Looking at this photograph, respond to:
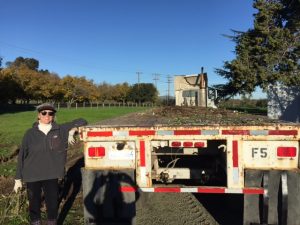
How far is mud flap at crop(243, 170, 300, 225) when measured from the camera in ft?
14.0

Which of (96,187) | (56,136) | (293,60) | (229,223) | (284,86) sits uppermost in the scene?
(293,60)

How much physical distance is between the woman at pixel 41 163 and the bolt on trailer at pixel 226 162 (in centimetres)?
51

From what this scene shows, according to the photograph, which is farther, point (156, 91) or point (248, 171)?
point (156, 91)

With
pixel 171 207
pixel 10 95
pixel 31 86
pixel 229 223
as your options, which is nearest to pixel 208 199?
pixel 171 207

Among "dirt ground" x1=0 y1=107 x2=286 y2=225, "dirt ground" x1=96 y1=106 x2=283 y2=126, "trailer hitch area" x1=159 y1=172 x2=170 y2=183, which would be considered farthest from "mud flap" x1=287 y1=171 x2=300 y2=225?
"trailer hitch area" x1=159 y1=172 x2=170 y2=183

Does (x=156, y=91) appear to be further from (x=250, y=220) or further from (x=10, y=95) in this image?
(x=250, y=220)

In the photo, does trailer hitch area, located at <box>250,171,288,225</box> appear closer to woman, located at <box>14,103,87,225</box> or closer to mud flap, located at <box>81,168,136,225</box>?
mud flap, located at <box>81,168,136,225</box>

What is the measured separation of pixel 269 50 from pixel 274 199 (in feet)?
77.0

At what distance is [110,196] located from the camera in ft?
15.2

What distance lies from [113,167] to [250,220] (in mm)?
1688

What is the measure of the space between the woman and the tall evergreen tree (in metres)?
22.4

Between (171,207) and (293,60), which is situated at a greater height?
(293,60)

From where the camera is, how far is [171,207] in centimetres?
628

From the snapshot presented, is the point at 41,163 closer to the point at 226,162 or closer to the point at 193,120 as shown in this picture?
the point at 193,120
